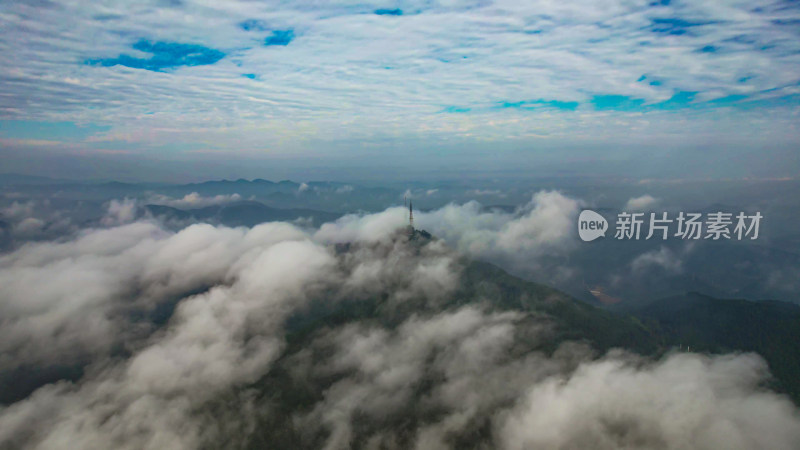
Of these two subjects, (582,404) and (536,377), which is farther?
(536,377)

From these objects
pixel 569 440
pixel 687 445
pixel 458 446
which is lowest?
pixel 458 446

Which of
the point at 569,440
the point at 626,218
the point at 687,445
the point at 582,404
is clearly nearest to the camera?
the point at 626,218

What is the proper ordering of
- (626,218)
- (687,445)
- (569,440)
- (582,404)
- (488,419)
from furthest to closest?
(488,419) < (582,404) < (569,440) < (687,445) < (626,218)

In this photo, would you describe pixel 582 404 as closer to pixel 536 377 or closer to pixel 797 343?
pixel 536 377

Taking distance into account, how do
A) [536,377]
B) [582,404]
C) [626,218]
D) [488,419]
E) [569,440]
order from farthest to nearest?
1. [536,377]
2. [488,419]
3. [582,404]
4. [569,440]
5. [626,218]

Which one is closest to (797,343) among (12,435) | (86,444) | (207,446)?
(207,446)

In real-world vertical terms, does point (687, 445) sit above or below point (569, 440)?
above

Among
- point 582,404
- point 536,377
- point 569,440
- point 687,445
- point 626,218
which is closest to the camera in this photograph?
point 626,218

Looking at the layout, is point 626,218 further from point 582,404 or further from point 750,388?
point 750,388

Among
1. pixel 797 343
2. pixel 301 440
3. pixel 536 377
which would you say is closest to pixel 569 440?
pixel 536 377
